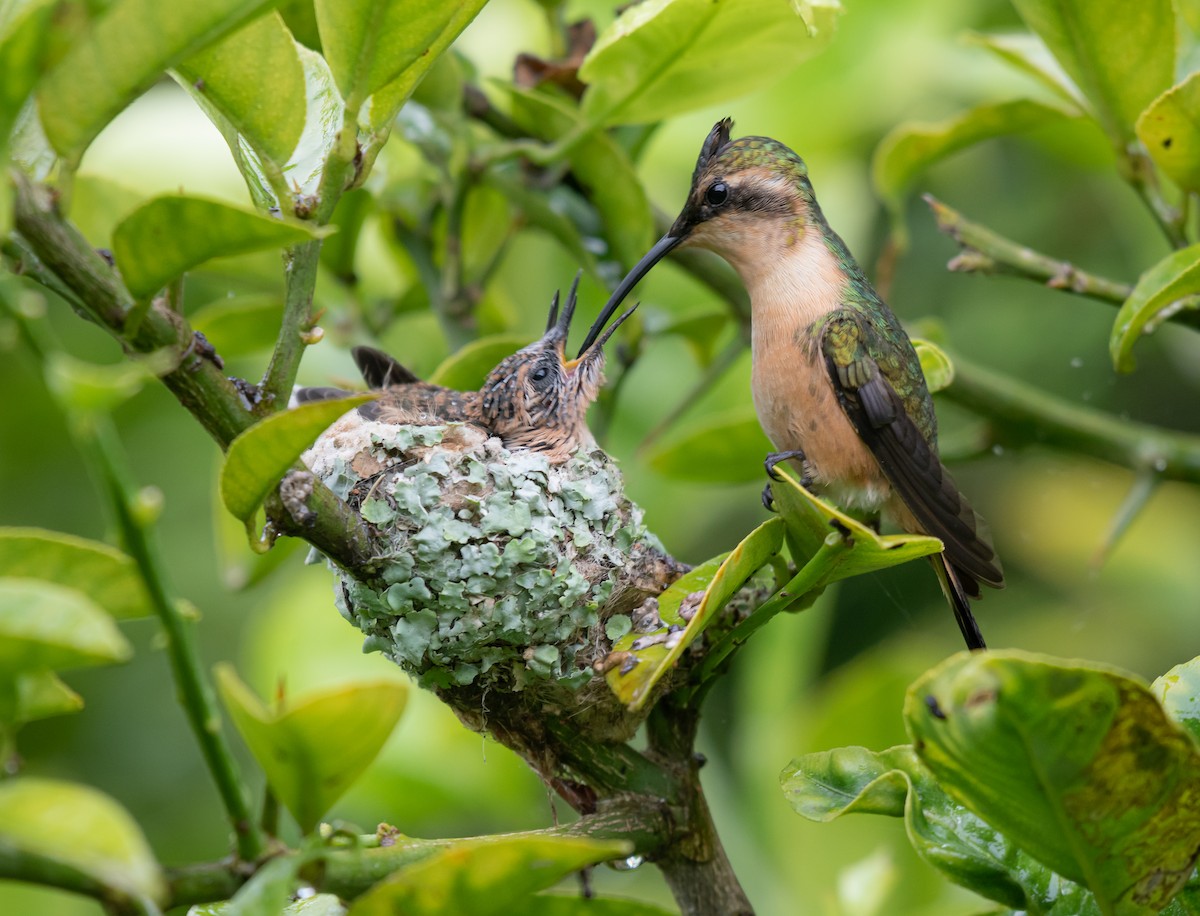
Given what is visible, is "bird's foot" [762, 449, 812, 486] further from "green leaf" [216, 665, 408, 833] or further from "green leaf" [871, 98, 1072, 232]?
"green leaf" [216, 665, 408, 833]

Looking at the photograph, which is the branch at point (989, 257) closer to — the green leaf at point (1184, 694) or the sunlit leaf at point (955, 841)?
the green leaf at point (1184, 694)

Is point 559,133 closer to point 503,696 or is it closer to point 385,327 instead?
point 385,327

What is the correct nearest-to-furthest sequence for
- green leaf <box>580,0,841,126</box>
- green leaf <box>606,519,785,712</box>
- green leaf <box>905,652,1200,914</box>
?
1. green leaf <box>905,652,1200,914</box>
2. green leaf <box>606,519,785,712</box>
3. green leaf <box>580,0,841,126</box>

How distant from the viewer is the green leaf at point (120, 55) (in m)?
1.14

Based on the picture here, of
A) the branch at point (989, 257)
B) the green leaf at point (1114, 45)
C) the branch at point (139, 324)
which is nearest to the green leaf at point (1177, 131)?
the green leaf at point (1114, 45)

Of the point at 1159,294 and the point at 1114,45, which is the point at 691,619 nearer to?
the point at 1159,294

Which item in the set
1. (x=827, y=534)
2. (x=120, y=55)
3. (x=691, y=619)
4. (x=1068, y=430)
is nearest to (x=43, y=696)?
(x=120, y=55)

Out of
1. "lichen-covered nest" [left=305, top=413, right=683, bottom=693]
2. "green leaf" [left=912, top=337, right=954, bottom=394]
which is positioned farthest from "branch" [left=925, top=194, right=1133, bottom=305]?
"lichen-covered nest" [left=305, top=413, right=683, bottom=693]

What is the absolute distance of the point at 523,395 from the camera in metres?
2.94

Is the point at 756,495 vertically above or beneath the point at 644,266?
beneath

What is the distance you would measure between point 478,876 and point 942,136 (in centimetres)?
194

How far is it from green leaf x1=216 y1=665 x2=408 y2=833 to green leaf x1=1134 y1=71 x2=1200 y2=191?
140 centimetres

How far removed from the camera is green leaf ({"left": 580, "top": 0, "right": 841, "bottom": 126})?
74.4 inches

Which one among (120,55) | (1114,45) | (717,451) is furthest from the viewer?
(717,451)
